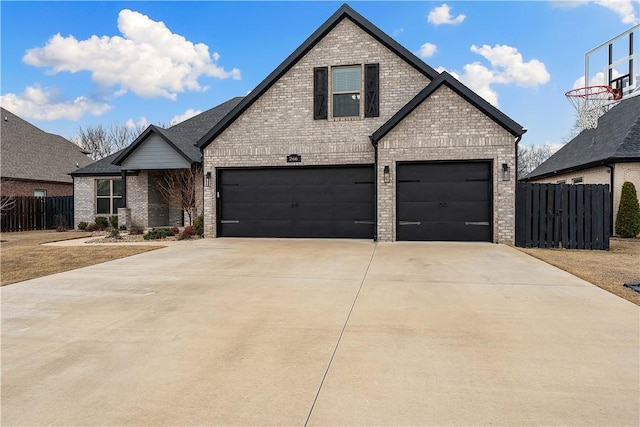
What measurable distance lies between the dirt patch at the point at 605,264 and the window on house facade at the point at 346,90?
22.9 ft

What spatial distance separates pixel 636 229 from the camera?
13867 mm

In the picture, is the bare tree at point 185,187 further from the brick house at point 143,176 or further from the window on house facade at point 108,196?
the window on house facade at point 108,196

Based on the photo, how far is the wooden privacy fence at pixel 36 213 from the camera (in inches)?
727

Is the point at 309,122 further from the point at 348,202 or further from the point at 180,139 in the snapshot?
the point at 180,139

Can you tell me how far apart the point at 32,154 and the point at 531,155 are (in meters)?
58.3

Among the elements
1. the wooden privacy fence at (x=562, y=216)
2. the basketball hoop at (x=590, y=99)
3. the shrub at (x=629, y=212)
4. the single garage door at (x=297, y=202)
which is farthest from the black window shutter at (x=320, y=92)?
the shrub at (x=629, y=212)

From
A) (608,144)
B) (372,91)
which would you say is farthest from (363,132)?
(608,144)

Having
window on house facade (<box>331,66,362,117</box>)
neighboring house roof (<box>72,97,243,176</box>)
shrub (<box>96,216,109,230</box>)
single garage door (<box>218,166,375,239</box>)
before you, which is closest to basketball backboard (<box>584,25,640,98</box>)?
window on house facade (<box>331,66,362,117</box>)

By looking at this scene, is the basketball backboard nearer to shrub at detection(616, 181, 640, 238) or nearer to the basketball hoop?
the basketball hoop

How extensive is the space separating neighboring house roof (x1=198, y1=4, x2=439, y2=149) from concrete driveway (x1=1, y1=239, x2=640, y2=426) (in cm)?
776

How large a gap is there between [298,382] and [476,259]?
263 inches

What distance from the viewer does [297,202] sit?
42.4 ft

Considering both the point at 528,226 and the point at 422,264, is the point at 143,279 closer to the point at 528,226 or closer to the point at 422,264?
the point at 422,264

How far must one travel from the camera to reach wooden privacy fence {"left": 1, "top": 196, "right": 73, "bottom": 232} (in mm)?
18453
